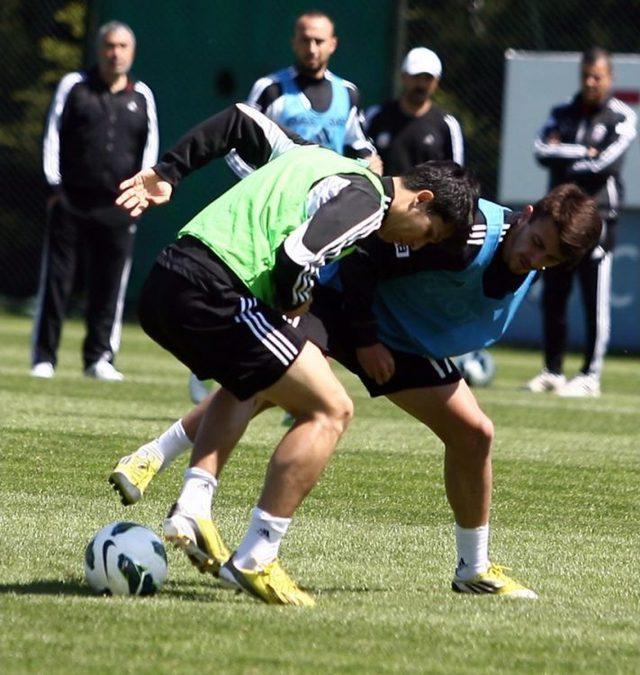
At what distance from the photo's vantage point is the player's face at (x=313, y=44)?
11031mm

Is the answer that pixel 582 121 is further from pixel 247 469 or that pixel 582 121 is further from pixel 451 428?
pixel 451 428

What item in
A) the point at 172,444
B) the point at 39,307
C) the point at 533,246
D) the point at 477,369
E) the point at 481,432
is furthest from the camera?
the point at 477,369

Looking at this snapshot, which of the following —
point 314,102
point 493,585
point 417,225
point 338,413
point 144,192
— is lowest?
point 493,585

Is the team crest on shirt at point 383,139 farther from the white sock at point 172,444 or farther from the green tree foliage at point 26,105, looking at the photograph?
the green tree foliage at point 26,105

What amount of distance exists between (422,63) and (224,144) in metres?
6.46

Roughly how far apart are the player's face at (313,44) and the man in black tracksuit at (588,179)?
126 inches

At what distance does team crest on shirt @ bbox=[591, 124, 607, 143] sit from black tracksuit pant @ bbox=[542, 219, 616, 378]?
637 millimetres

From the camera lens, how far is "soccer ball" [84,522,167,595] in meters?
5.54

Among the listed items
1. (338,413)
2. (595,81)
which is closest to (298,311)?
(338,413)

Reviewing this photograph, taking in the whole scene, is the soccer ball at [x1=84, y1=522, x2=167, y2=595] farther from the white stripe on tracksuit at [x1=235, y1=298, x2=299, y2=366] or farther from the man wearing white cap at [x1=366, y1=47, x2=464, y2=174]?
the man wearing white cap at [x1=366, y1=47, x2=464, y2=174]

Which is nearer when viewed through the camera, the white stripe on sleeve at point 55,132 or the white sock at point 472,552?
the white sock at point 472,552

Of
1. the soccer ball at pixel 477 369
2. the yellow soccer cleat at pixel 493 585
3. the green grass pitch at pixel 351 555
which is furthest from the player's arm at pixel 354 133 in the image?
the yellow soccer cleat at pixel 493 585

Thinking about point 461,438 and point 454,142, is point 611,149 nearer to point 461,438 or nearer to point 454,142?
point 454,142

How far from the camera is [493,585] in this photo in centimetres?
591
